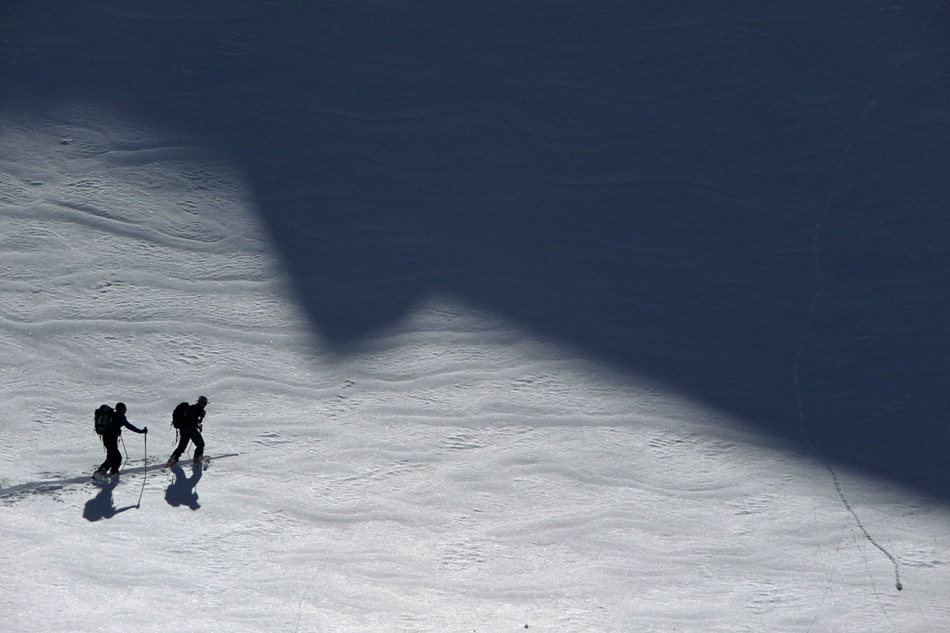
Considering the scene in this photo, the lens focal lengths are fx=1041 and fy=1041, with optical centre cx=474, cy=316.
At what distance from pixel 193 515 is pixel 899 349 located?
8.70m

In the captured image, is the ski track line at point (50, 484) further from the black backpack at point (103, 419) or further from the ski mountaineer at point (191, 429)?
the black backpack at point (103, 419)

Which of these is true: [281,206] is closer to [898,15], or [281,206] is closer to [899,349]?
[899,349]

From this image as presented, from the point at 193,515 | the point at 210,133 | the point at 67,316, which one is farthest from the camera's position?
the point at 210,133

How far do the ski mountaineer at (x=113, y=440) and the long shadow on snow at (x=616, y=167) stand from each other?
11.5 feet

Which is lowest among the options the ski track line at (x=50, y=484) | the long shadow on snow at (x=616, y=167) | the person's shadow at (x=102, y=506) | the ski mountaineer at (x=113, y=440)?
the person's shadow at (x=102, y=506)

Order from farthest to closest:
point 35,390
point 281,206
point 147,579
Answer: point 281,206 < point 35,390 < point 147,579

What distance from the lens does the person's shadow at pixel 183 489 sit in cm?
992

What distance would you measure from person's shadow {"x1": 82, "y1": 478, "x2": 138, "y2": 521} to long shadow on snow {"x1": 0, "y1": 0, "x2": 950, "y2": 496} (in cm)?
371

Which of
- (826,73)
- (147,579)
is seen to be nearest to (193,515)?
(147,579)

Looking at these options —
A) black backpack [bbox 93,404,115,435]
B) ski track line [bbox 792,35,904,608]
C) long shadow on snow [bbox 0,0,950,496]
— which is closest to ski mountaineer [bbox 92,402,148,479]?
black backpack [bbox 93,404,115,435]

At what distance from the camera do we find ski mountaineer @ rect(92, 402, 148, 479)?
9.78 m

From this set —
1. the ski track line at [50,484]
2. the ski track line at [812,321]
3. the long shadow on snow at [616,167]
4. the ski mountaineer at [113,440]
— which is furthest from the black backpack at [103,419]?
the ski track line at [812,321]

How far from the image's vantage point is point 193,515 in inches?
383

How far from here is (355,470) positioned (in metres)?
10.8
